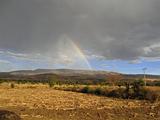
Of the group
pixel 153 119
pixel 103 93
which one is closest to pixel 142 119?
pixel 153 119

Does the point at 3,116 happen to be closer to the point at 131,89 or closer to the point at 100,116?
the point at 100,116

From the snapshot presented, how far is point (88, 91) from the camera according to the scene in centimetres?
6612

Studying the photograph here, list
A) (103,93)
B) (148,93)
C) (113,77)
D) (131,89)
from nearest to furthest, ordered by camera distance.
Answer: (148,93)
(131,89)
(103,93)
(113,77)

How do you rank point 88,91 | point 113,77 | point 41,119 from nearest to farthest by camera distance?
1. point 41,119
2. point 88,91
3. point 113,77

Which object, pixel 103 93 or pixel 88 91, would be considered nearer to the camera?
pixel 103 93

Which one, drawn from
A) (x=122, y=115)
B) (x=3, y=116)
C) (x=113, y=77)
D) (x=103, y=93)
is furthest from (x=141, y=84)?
(x=113, y=77)

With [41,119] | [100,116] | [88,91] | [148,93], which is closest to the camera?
[41,119]

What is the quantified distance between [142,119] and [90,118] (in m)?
3.65

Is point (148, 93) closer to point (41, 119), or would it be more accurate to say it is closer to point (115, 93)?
point (115, 93)

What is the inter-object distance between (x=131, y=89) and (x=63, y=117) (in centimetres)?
3144

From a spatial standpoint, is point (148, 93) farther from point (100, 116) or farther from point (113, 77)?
point (113, 77)

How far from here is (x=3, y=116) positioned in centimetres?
1638

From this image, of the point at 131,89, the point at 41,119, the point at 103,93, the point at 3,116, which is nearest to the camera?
the point at 3,116

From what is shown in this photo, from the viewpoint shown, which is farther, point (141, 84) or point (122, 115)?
point (141, 84)
